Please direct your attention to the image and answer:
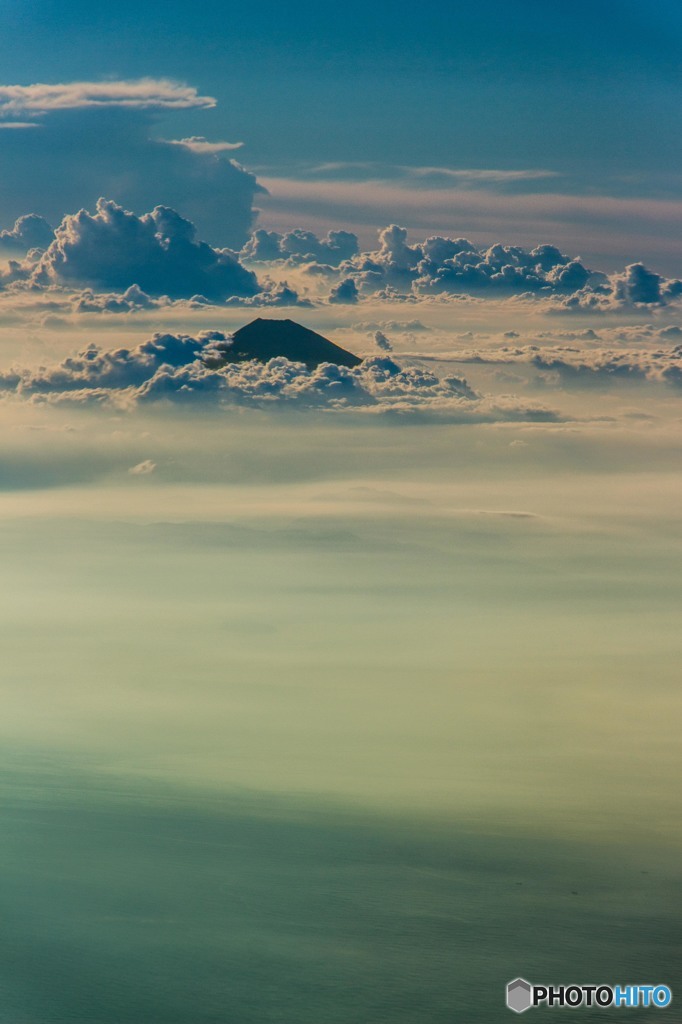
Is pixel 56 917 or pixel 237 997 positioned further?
pixel 56 917

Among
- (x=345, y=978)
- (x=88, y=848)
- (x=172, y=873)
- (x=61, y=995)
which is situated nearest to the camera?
(x=61, y=995)

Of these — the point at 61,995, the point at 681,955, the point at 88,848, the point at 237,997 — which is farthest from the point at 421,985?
the point at 88,848

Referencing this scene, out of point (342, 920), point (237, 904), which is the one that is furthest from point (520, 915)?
point (237, 904)

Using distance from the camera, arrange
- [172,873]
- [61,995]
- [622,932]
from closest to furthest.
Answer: [61,995], [622,932], [172,873]

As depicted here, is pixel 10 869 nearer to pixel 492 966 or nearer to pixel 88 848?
pixel 88 848

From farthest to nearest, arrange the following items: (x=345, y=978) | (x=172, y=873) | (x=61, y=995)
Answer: (x=172, y=873) → (x=345, y=978) → (x=61, y=995)

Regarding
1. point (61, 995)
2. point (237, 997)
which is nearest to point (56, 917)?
point (61, 995)

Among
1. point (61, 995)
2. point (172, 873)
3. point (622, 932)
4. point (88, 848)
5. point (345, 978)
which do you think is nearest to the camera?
point (61, 995)

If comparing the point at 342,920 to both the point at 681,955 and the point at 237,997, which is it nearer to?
the point at 237,997

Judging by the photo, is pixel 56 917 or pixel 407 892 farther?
pixel 407 892
